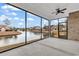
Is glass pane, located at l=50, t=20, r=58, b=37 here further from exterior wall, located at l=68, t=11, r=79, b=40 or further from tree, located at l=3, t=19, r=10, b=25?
tree, located at l=3, t=19, r=10, b=25

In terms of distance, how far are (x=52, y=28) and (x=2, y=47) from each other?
7.65 meters

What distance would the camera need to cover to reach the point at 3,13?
5715 mm

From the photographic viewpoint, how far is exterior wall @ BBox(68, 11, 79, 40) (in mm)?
9273

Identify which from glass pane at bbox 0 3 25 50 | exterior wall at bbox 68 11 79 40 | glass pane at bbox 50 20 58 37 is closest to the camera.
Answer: glass pane at bbox 0 3 25 50

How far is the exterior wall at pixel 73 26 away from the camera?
365 inches

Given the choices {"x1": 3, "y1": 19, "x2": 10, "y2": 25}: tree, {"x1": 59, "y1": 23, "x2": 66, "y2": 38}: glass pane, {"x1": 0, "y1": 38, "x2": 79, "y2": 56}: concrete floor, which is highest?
{"x1": 3, "y1": 19, "x2": 10, "y2": 25}: tree

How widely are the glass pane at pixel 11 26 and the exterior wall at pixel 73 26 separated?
468 cm

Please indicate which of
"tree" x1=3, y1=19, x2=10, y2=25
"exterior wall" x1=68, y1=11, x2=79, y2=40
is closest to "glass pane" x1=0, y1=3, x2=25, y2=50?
"tree" x1=3, y1=19, x2=10, y2=25

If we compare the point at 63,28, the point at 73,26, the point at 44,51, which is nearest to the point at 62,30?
the point at 63,28

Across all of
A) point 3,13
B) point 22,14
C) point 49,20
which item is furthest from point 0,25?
point 49,20

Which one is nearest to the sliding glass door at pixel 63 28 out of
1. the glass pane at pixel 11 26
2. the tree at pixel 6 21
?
the glass pane at pixel 11 26

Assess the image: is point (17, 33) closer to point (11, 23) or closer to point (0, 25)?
point (11, 23)

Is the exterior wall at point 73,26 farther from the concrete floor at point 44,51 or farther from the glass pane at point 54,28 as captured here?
the concrete floor at point 44,51

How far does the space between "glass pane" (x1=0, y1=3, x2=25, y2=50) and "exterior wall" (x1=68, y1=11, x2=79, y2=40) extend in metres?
4.68
